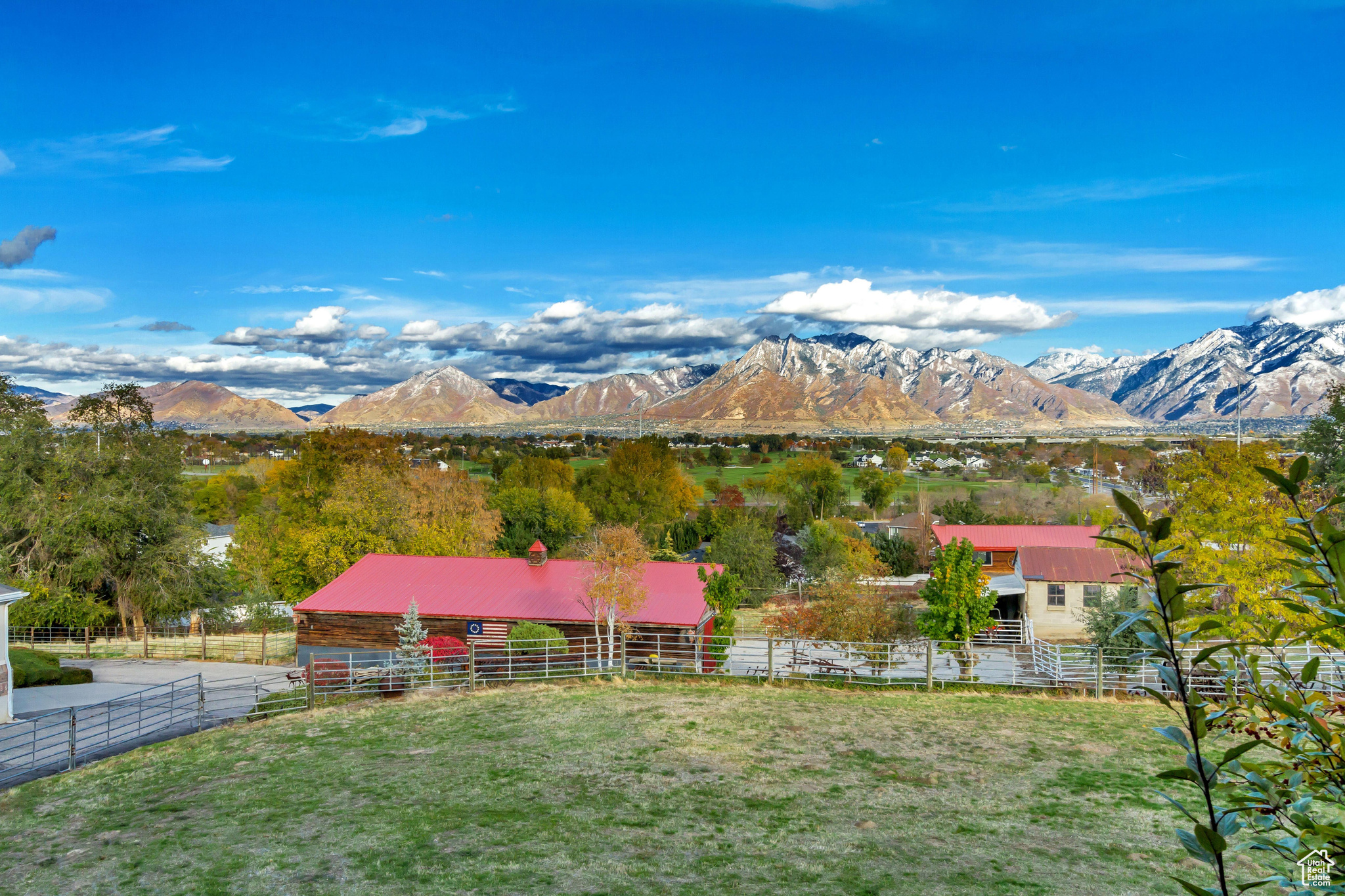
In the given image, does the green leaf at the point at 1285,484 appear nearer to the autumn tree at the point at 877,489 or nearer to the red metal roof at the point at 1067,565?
the red metal roof at the point at 1067,565

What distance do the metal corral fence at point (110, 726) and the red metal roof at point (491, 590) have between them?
719cm

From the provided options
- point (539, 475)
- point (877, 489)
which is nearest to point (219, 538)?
point (539, 475)

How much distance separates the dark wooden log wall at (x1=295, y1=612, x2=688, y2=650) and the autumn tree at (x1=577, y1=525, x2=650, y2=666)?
90.8 inches

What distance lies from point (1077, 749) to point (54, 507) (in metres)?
38.4

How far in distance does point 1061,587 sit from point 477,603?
2469cm

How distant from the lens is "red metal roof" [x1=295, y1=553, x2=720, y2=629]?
85.5ft

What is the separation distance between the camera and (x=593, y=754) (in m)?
11.3

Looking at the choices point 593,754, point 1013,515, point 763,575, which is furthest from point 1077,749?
point 1013,515

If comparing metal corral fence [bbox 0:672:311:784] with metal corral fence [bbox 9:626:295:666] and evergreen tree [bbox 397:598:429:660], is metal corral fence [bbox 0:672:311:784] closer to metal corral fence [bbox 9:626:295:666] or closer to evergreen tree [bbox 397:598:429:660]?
evergreen tree [bbox 397:598:429:660]

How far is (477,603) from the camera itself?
2692 cm

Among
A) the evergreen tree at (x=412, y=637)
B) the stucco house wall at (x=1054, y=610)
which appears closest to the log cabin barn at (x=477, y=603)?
the evergreen tree at (x=412, y=637)

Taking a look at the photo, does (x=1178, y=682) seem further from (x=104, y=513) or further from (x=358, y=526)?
(x=104, y=513)

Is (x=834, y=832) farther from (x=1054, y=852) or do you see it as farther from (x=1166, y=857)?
(x=1166, y=857)

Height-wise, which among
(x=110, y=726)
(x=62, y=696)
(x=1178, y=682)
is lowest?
(x=62, y=696)
